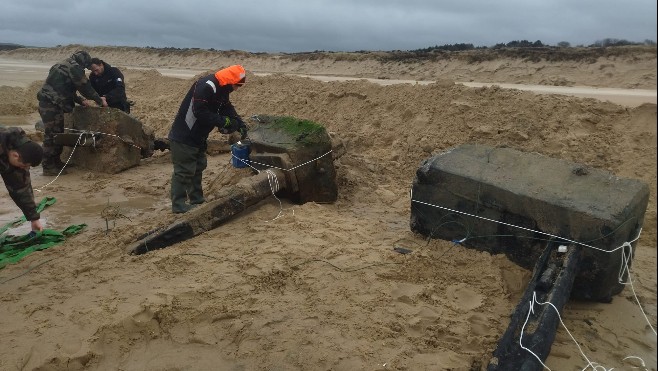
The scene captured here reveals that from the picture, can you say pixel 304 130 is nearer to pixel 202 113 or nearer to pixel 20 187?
pixel 202 113

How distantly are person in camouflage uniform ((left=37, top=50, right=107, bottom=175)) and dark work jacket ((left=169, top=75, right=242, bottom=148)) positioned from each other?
284 cm

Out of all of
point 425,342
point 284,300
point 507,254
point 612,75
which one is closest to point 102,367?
point 284,300

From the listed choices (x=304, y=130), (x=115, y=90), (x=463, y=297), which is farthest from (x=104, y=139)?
(x=463, y=297)

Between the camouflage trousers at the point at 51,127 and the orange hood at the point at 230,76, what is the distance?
12.0ft

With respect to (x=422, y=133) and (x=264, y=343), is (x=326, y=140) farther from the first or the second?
(x=264, y=343)

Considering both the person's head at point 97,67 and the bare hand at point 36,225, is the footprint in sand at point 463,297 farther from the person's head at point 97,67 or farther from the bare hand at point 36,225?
the person's head at point 97,67

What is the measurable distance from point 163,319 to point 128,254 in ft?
4.15

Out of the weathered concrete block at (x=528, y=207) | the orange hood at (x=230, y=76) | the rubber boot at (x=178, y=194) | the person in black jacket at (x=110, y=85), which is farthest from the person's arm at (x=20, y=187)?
the person in black jacket at (x=110, y=85)

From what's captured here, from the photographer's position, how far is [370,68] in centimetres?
2220

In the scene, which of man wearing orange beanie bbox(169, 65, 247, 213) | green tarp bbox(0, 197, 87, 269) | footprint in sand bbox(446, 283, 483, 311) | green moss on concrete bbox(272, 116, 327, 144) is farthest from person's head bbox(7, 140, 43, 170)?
footprint in sand bbox(446, 283, 483, 311)

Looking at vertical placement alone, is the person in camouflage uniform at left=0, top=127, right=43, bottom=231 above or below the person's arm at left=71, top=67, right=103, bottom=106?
below

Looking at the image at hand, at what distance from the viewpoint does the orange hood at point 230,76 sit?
5.36m

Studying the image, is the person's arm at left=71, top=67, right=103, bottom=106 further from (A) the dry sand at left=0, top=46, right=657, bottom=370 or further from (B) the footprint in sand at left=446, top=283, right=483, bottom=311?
(B) the footprint in sand at left=446, top=283, right=483, bottom=311

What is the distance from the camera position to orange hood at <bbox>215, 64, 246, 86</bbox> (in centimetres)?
536
